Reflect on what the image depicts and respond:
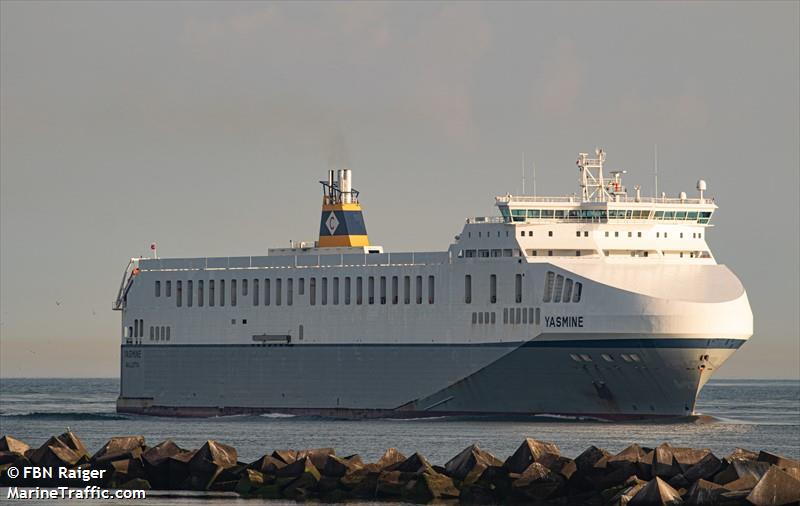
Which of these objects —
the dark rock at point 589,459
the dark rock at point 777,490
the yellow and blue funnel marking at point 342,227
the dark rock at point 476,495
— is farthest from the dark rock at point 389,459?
the yellow and blue funnel marking at point 342,227

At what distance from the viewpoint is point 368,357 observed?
7481 centimetres

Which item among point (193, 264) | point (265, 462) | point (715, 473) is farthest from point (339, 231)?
point (715, 473)

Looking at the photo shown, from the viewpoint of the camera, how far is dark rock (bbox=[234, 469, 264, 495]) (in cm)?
4678

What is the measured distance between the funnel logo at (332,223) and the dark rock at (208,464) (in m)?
32.0

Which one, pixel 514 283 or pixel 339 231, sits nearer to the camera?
pixel 514 283

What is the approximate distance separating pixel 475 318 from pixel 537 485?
26.8m

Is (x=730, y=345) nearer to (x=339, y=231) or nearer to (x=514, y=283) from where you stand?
(x=514, y=283)

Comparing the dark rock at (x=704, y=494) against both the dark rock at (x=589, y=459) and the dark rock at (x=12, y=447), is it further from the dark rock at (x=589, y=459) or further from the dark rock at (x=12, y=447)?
the dark rock at (x=12, y=447)

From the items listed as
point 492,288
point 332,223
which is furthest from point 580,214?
point 332,223

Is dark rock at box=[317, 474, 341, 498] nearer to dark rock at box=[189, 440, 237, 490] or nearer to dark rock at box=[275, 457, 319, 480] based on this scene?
dark rock at box=[275, 457, 319, 480]

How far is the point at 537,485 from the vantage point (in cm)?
4506

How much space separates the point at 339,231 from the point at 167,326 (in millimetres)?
8516

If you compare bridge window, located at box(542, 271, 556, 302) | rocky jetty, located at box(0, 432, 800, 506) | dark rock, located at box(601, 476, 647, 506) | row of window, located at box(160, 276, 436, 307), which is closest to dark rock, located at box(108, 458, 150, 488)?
rocky jetty, located at box(0, 432, 800, 506)

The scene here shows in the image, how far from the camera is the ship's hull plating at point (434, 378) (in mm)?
68250
